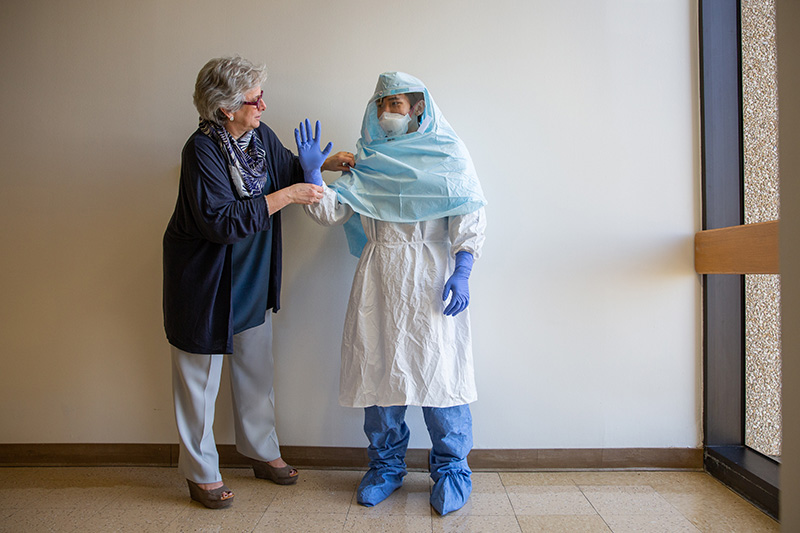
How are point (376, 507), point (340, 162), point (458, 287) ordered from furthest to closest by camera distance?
point (340, 162) → point (376, 507) → point (458, 287)

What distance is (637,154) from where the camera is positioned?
A: 1971 millimetres

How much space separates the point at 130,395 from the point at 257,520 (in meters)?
0.81

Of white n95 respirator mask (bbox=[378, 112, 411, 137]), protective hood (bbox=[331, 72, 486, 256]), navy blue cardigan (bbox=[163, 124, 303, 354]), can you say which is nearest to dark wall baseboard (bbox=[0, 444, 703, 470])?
navy blue cardigan (bbox=[163, 124, 303, 354])

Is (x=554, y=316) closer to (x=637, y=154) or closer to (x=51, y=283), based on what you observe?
(x=637, y=154)

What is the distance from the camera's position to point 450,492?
169cm

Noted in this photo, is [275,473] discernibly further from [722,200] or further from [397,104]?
[722,200]

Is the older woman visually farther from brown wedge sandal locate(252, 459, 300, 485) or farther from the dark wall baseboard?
the dark wall baseboard

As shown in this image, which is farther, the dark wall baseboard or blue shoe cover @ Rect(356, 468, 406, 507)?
the dark wall baseboard

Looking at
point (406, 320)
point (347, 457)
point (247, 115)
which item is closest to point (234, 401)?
point (347, 457)

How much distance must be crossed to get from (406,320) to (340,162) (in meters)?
0.60

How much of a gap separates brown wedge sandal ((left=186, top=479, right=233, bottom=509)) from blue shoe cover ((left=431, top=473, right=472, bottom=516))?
67 cm

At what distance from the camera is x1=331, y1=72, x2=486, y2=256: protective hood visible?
5.50 ft

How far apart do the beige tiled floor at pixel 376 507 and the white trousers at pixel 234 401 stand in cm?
14

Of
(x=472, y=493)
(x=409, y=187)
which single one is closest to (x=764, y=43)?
(x=409, y=187)
